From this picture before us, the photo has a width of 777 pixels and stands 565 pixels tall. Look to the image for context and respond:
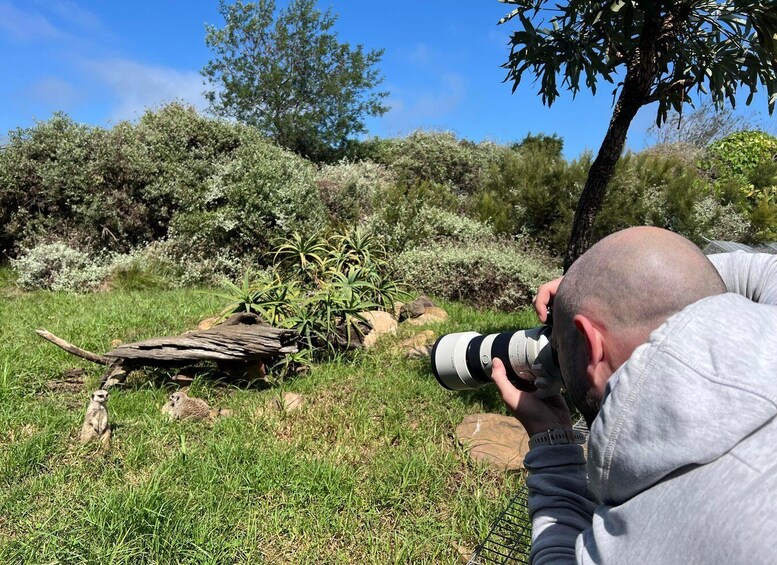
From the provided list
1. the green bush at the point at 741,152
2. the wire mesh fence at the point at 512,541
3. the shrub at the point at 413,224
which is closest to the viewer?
the wire mesh fence at the point at 512,541

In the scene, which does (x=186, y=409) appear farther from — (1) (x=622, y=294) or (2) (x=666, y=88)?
(2) (x=666, y=88)

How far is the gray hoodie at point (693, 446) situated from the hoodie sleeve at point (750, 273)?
81 cm

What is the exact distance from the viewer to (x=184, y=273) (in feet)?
26.3

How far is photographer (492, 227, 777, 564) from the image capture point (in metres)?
0.72

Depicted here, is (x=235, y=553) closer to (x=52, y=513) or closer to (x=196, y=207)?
(x=52, y=513)

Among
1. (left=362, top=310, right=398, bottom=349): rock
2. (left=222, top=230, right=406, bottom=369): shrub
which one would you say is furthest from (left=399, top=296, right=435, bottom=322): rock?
(left=362, top=310, right=398, bottom=349): rock

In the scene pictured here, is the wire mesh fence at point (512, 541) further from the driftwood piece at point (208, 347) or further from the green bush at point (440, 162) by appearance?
the green bush at point (440, 162)

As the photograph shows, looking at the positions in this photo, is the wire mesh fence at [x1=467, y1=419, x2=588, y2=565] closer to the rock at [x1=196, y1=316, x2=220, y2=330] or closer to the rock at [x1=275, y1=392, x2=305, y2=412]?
the rock at [x1=275, y1=392, x2=305, y2=412]

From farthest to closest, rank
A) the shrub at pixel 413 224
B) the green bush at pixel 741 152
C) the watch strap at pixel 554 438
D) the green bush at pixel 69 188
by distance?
1. the green bush at pixel 741 152
2. the green bush at pixel 69 188
3. the shrub at pixel 413 224
4. the watch strap at pixel 554 438

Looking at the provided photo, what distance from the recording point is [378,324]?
505 centimetres

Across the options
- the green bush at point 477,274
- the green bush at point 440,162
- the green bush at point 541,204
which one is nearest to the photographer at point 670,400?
the green bush at point 477,274

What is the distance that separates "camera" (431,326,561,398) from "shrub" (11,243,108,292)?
6764 millimetres

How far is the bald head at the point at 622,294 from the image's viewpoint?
3.07ft

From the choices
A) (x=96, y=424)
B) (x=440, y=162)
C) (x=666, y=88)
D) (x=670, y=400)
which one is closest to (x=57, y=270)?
(x=96, y=424)
